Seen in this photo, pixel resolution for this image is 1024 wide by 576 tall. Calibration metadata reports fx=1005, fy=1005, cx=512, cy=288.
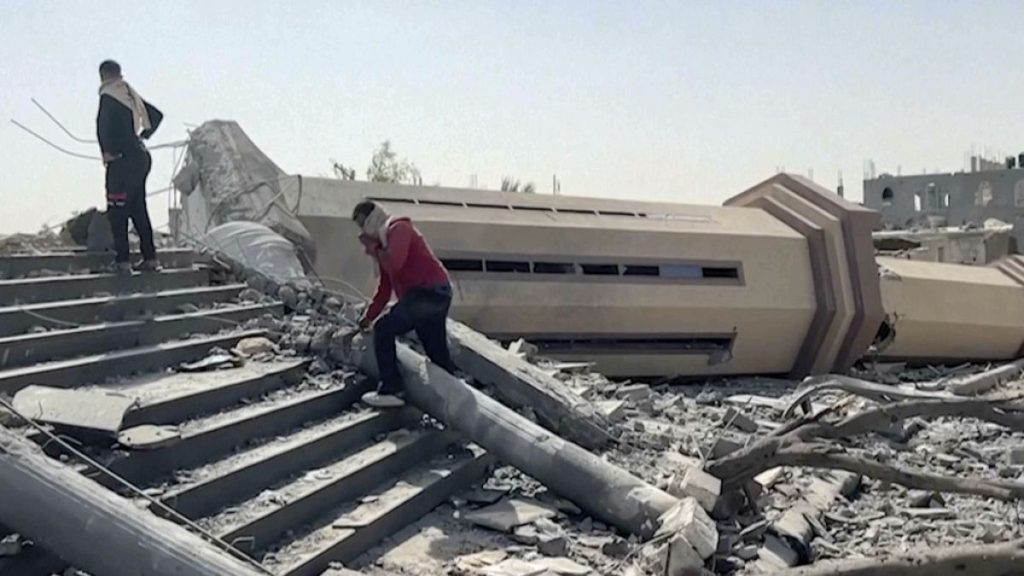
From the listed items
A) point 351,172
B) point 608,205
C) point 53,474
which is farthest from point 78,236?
point 351,172

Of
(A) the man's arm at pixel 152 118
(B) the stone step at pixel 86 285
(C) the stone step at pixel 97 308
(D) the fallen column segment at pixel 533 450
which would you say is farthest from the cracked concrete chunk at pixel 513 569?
(A) the man's arm at pixel 152 118

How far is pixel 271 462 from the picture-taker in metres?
5.19

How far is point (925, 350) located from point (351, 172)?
10.2 metres

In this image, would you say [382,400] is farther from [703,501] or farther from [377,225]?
[703,501]

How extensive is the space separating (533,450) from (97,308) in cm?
294

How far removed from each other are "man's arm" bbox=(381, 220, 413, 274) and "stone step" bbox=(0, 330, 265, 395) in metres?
1.31

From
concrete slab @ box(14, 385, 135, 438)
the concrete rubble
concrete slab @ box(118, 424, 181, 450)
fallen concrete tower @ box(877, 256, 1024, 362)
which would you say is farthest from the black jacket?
fallen concrete tower @ box(877, 256, 1024, 362)

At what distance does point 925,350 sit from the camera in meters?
14.4

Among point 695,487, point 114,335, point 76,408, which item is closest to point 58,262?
point 114,335

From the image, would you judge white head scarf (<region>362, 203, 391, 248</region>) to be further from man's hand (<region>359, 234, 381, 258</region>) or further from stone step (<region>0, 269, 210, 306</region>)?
stone step (<region>0, 269, 210, 306</region>)

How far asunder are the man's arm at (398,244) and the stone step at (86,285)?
2.01 m

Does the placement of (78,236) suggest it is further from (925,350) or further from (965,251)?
(965,251)

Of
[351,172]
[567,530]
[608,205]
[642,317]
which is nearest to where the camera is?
[567,530]

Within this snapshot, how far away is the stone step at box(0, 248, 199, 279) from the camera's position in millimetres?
6719
